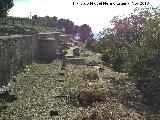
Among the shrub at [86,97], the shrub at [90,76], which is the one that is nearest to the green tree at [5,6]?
the shrub at [90,76]

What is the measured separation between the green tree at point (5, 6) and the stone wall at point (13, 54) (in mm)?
10993

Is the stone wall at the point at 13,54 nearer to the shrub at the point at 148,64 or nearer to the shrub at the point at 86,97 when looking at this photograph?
the shrub at the point at 86,97

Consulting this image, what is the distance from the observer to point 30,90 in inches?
754

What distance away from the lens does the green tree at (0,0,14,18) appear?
3955cm

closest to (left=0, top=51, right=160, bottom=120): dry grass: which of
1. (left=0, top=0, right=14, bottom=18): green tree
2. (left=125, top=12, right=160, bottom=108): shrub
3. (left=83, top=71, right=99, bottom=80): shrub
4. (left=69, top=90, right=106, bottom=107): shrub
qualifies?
(left=69, top=90, right=106, bottom=107): shrub

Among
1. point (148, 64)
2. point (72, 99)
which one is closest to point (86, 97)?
point (72, 99)

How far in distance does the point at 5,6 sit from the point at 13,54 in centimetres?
1982

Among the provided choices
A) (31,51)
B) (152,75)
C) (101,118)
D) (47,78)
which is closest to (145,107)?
(152,75)

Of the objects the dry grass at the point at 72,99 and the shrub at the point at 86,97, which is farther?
the shrub at the point at 86,97

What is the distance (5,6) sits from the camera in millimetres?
40406

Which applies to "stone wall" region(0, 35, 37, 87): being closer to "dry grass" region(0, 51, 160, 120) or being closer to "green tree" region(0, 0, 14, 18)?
"dry grass" region(0, 51, 160, 120)

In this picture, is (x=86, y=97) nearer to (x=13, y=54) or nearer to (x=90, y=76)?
(x=13, y=54)

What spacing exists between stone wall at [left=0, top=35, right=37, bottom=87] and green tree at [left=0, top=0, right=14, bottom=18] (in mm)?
10993

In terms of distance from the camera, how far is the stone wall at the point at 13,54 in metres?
19.3
